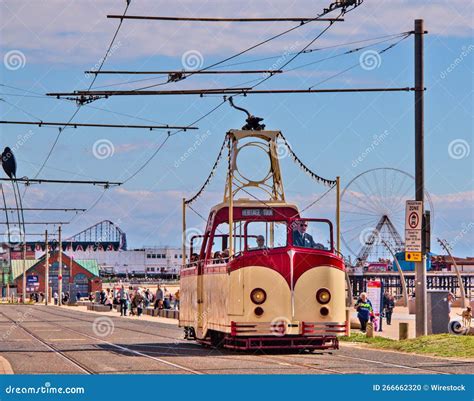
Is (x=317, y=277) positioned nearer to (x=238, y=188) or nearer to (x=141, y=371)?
(x=238, y=188)

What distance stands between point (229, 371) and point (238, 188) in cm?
761

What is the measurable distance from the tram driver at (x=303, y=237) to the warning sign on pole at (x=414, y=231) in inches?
154

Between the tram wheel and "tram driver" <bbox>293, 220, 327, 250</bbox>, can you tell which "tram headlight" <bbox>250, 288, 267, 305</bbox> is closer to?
"tram driver" <bbox>293, 220, 327, 250</bbox>

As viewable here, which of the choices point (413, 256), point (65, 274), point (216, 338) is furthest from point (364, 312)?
point (65, 274)

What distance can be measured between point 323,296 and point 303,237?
1.40 meters

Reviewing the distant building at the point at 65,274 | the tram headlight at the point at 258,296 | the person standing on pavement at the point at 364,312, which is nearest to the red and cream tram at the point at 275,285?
the tram headlight at the point at 258,296

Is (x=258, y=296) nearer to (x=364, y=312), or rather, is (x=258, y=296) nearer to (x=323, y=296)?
(x=323, y=296)

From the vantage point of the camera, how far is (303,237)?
26484 mm

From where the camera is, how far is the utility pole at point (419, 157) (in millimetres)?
29938

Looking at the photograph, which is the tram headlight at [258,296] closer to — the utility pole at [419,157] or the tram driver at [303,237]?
the tram driver at [303,237]

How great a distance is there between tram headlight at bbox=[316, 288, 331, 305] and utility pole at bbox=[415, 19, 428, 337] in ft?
14.7

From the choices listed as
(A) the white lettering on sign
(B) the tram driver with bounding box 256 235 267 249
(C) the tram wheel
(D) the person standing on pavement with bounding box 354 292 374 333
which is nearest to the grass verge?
(A) the white lettering on sign

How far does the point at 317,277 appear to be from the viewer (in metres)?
26.1

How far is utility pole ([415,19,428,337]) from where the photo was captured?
29.9m
